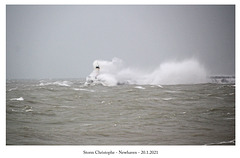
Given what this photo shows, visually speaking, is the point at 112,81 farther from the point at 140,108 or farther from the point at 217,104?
the point at 217,104

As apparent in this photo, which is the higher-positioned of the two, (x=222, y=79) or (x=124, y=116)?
(x=222, y=79)

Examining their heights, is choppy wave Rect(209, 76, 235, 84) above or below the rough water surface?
above

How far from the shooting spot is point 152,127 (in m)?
9.50

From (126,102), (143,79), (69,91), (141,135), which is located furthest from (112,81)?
(141,135)

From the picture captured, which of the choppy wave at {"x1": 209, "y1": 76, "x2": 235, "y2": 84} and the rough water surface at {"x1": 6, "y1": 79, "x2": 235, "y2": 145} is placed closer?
the rough water surface at {"x1": 6, "y1": 79, "x2": 235, "y2": 145}

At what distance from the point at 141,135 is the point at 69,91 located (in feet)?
24.8

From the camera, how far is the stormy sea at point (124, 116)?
28.4ft

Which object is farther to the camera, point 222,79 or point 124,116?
point 222,79

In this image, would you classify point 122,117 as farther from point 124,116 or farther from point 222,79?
point 222,79

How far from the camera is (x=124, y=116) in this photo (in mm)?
10617

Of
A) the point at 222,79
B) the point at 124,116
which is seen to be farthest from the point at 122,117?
the point at 222,79

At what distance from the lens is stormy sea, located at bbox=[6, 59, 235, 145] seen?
8.65 metres

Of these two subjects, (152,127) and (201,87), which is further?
(201,87)

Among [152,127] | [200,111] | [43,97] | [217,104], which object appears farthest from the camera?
[43,97]
